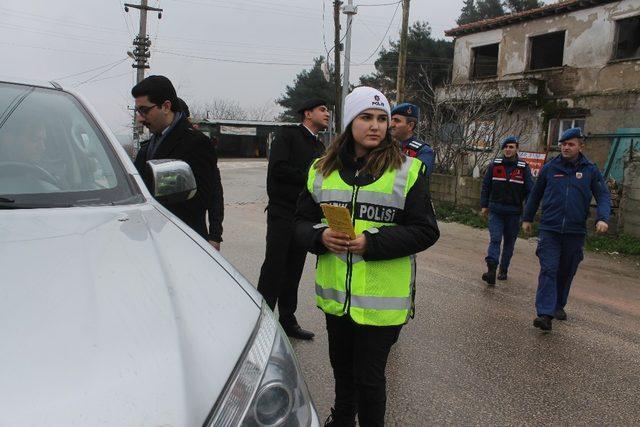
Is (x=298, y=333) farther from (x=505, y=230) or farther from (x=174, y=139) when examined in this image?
(x=505, y=230)

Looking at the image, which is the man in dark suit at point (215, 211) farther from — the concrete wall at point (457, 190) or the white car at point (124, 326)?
the concrete wall at point (457, 190)

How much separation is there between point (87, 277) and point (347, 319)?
51.0 inches

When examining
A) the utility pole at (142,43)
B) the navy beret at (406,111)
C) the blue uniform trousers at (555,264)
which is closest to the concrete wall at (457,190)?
the blue uniform trousers at (555,264)

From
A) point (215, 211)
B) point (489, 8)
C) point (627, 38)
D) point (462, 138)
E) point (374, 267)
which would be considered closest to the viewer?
point (374, 267)

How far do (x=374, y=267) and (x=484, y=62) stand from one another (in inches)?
958

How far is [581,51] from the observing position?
1945cm

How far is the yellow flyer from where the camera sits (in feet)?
6.93

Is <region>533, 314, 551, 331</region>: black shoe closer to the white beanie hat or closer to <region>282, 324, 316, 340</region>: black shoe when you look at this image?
<region>282, 324, 316, 340</region>: black shoe

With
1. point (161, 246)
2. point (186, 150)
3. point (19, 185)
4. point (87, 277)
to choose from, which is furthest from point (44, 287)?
point (186, 150)

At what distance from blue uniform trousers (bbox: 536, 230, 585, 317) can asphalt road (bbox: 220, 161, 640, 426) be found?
27 cm

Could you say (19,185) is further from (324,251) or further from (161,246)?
(324,251)

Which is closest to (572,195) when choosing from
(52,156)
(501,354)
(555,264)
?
(555,264)

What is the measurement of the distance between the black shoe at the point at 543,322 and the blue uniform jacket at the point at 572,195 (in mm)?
781

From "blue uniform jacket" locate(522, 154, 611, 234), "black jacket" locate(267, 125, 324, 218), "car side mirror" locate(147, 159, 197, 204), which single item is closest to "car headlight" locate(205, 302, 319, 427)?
"car side mirror" locate(147, 159, 197, 204)
